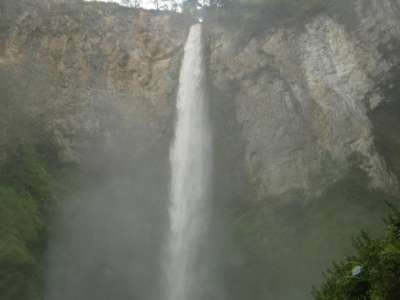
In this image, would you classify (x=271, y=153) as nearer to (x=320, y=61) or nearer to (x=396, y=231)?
(x=320, y=61)

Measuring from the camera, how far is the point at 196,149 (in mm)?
24562

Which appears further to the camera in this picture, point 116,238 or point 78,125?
point 78,125

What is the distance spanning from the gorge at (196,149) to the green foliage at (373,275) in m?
7.63

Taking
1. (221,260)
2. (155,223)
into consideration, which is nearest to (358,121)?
(221,260)

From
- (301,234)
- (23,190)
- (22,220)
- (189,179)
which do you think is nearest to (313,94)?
(301,234)

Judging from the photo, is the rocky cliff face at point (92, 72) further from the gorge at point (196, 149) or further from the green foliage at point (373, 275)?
the green foliage at point (373, 275)

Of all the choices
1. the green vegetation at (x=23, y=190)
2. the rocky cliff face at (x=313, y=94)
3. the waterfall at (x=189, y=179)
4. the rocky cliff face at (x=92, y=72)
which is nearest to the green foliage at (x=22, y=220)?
the green vegetation at (x=23, y=190)

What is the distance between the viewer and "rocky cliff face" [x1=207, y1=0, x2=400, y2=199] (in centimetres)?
2014

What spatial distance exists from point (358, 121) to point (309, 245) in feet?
18.9

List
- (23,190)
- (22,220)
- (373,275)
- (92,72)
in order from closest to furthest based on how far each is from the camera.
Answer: (373,275)
(22,220)
(23,190)
(92,72)

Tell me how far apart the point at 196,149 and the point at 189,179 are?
1.95m

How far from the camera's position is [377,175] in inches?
738

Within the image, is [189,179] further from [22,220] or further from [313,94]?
[22,220]

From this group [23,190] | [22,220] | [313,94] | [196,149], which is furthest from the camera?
[196,149]
